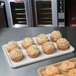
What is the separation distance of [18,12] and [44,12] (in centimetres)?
32

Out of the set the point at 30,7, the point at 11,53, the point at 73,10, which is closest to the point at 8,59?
the point at 11,53

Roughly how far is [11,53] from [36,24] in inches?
49.9

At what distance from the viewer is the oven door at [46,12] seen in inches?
81.0

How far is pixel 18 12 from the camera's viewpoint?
2203 mm

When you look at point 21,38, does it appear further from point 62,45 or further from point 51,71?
point 51,71

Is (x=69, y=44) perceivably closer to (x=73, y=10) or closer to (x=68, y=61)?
(x=68, y=61)

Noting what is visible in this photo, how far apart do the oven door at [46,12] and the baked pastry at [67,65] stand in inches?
47.7

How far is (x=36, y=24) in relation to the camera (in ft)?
7.29

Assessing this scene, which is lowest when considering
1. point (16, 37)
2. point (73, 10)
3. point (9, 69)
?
point (9, 69)

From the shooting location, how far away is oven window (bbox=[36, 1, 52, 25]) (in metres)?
2.09

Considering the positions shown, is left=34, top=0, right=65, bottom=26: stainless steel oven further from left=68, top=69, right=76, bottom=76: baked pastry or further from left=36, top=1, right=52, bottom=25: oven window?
left=68, top=69, right=76, bottom=76: baked pastry

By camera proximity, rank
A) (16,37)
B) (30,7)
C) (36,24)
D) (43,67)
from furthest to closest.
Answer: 1. (36,24)
2. (30,7)
3. (16,37)
4. (43,67)

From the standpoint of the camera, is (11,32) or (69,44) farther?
(11,32)

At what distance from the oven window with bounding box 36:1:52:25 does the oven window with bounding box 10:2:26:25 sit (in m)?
0.19
